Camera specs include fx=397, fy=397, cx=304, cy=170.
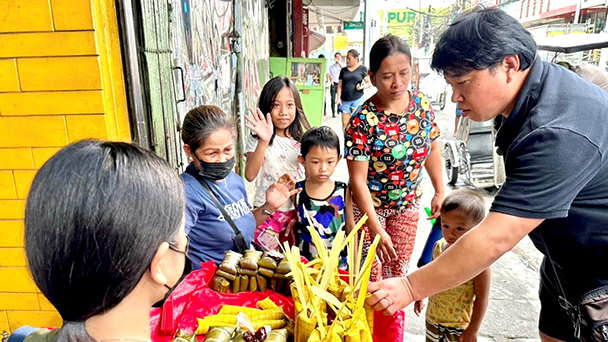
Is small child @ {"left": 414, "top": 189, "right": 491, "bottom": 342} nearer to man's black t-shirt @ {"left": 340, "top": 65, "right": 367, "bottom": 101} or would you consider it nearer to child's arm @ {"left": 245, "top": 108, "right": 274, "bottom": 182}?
child's arm @ {"left": 245, "top": 108, "right": 274, "bottom": 182}

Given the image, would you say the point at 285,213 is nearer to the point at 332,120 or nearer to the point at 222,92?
the point at 222,92

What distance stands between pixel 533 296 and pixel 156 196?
3.56m

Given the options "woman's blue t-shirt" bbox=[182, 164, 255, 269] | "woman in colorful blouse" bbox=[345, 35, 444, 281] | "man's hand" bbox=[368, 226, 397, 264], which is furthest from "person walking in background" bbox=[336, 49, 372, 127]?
"woman's blue t-shirt" bbox=[182, 164, 255, 269]

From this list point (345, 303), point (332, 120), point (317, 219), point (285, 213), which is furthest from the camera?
point (332, 120)

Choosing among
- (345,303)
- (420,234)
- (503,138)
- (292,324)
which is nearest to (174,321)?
(292,324)

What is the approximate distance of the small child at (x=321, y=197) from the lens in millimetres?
2443

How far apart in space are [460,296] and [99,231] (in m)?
1.92

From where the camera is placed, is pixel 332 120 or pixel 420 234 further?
pixel 332 120

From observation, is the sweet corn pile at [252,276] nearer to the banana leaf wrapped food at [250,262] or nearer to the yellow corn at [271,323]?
the banana leaf wrapped food at [250,262]

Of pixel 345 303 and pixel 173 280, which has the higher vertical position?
pixel 173 280

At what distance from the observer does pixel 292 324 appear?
135 centimetres

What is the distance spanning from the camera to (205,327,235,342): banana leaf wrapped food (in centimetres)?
119

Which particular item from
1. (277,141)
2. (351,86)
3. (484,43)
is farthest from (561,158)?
(351,86)

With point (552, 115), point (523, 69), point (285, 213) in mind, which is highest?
point (523, 69)
